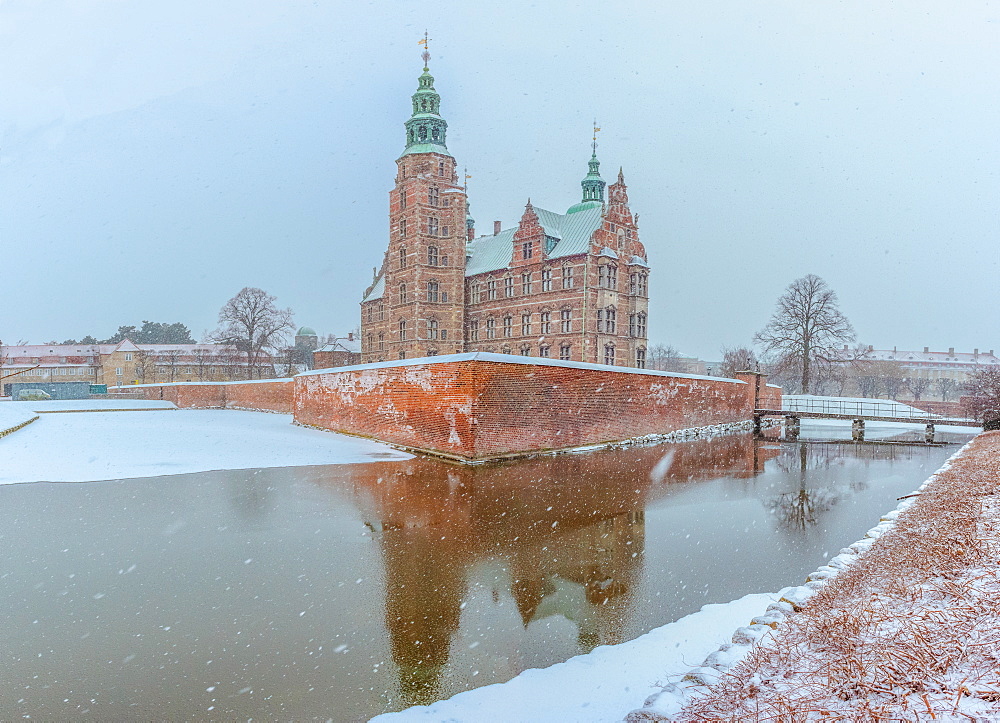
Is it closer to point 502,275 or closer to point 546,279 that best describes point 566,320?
point 546,279

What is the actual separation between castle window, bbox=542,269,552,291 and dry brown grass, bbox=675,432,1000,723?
99.5ft

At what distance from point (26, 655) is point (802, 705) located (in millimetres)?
4932

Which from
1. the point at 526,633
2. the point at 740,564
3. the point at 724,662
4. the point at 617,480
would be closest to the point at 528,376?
the point at 617,480

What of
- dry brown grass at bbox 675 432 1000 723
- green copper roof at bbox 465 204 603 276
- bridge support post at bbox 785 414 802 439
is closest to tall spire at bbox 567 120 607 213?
green copper roof at bbox 465 204 603 276

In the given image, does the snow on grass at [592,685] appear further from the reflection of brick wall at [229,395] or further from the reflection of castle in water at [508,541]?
the reflection of brick wall at [229,395]

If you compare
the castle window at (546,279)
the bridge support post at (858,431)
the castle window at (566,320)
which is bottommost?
the bridge support post at (858,431)

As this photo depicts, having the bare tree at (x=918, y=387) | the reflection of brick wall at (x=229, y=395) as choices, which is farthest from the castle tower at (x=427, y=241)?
the bare tree at (x=918, y=387)

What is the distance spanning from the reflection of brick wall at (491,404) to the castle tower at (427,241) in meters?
16.6

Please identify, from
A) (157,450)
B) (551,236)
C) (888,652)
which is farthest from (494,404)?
(551,236)

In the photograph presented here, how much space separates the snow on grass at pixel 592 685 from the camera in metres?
3.30

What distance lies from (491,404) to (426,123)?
29.2m

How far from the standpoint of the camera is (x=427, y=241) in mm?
36969

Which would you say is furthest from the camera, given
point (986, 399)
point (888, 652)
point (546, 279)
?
point (546, 279)

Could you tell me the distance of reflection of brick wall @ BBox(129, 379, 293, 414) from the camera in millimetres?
28733
